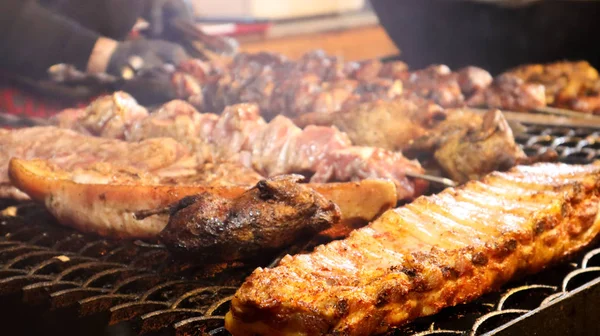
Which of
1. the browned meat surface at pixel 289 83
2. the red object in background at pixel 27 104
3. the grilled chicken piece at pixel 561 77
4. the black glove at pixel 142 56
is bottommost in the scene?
the red object in background at pixel 27 104

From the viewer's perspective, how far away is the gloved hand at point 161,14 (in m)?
7.32

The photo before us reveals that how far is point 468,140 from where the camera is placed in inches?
150

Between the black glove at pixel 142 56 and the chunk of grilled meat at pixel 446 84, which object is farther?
the black glove at pixel 142 56

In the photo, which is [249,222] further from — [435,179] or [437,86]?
[437,86]

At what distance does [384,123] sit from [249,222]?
1929mm

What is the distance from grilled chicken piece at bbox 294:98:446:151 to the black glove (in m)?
2.68

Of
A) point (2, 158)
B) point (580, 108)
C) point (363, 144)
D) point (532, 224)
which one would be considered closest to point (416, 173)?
point (363, 144)

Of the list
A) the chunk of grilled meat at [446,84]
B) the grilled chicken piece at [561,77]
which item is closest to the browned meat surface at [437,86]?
the chunk of grilled meat at [446,84]

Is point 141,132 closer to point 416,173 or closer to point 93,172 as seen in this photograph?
point 93,172

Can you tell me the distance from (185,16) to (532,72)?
4430 millimetres

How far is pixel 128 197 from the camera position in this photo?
10.2 feet

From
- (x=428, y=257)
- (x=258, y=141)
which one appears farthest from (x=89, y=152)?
(x=428, y=257)

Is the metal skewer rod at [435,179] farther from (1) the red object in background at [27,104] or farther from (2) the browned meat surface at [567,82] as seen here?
(1) the red object in background at [27,104]

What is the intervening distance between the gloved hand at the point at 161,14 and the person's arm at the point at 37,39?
1.26 m
